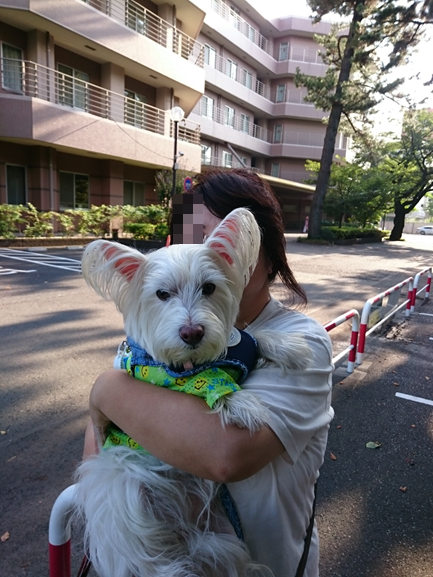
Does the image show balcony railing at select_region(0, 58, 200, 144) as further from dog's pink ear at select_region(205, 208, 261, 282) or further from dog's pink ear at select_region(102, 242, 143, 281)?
dog's pink ear at select_region(205, 208, 261, 282)

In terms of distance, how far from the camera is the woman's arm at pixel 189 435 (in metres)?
1.09

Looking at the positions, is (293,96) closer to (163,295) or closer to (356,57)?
(356,57)

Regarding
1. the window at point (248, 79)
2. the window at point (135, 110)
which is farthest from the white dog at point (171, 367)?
the window at point (248, 79)

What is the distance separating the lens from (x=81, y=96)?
781 inches

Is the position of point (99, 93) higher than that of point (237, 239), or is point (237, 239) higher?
point (99, 93)

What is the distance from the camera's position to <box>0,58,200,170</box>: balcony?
16219 mm

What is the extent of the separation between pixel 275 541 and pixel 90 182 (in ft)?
73.2

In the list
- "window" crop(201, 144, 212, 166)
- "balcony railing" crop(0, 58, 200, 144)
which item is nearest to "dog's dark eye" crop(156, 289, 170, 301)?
"balcony railing" crop(0, 58, 200, 144)

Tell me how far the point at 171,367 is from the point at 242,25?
42.1 m

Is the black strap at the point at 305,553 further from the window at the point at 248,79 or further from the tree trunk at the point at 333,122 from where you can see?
the window at the point at 248,79

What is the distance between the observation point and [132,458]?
4.67 feet

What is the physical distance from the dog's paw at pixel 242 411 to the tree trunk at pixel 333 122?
25.5 meters

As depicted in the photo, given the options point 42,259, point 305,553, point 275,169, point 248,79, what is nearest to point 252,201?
point 305,553

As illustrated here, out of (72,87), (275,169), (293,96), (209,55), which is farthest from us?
(275,169)
